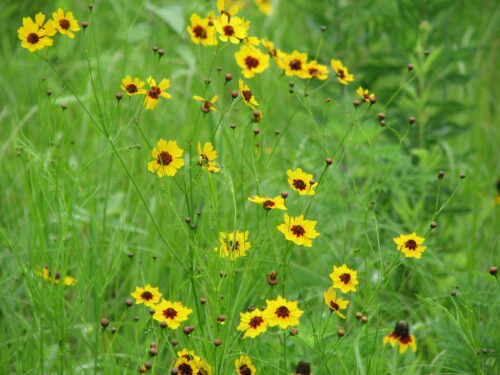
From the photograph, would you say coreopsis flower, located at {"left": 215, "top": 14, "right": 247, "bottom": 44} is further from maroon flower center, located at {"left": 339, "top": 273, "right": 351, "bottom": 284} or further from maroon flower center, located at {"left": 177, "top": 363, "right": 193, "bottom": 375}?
maroon flower center, located at {"left": 177, "top": 363, "right": 193, "bottom": 375}

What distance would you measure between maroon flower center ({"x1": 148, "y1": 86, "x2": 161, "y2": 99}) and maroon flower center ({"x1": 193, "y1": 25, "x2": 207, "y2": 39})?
164 millimetres

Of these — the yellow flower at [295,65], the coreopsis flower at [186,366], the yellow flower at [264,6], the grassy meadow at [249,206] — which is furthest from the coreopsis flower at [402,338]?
the yellow flower at [264,6]

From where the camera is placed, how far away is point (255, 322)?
1.11m

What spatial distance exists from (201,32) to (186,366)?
670 millimetres

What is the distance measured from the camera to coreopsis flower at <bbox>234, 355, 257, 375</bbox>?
1.15 meters

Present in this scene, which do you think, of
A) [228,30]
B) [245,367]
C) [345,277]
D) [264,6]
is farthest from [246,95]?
[264,6]

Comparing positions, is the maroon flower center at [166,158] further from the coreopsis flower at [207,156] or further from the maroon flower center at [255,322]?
the maroon flower center at [255,322]

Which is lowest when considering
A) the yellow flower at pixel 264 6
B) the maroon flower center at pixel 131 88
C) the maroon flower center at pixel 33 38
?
the maroon flower center at pixel 131 88

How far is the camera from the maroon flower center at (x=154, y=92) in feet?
4.16

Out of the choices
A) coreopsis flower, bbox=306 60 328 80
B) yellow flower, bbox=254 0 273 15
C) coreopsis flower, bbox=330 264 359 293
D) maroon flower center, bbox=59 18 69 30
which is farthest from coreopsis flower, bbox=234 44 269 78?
yellow flower, bbox=254 0 273 15

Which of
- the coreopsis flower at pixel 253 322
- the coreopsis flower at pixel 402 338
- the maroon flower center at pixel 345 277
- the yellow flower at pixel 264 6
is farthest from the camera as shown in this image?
the yellow flower at pixel 264 6

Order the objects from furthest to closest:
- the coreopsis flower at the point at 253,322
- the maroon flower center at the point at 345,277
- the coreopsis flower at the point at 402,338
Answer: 1. the coreopsis flower at the point at 402,338
2. the maroon flower center at the point at 345,277
3. the coreopsis flower at the point at 253,322

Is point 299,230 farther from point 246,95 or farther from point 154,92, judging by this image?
point 154,92

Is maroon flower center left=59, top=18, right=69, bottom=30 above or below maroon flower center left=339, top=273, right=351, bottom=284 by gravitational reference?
above
